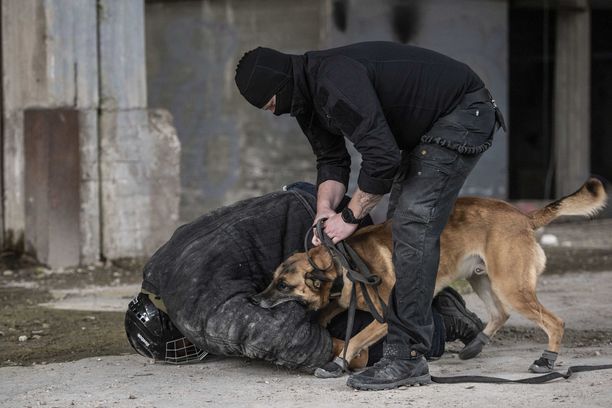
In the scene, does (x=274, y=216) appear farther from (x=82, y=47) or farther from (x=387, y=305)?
(x=82, y=47)

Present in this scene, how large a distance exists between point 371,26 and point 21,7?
3997 mm

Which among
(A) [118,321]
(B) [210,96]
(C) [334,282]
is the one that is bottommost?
(A) [118,321]

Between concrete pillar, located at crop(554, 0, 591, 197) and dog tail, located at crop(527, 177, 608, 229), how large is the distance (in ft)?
27.0

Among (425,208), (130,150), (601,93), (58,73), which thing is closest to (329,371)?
(425,208)

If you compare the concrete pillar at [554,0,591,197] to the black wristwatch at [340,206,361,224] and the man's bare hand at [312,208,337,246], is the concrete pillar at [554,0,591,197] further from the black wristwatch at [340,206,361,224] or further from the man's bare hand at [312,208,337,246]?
the black wristwatch at [340,206,361,224]

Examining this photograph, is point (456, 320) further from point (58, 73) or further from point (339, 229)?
point (58, 73)

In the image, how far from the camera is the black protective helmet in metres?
5.41

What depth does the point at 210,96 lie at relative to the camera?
12.2m

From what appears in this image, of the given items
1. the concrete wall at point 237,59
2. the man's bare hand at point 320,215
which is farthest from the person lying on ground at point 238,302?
the concrete wall at point 237,59

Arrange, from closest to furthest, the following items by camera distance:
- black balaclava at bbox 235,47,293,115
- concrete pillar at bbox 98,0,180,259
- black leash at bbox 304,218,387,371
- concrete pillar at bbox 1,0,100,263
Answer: black balaclava at bbox 235,47,293,115 → black leash at bbox 304,218,387,371 → concrete pillar at bbox 1,0,100,263 → concrete pillar at bbox 98,0,180,259

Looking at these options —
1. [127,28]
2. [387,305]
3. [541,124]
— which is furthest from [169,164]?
[541,124]

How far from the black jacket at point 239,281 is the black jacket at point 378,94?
71 cm

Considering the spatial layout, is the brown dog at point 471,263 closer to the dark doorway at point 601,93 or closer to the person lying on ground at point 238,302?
the person lying on ground at point 238,302

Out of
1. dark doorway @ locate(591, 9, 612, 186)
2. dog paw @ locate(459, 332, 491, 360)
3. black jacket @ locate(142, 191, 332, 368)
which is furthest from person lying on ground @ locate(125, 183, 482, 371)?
dark doorway @ locate(591, 9, 612, 186)
